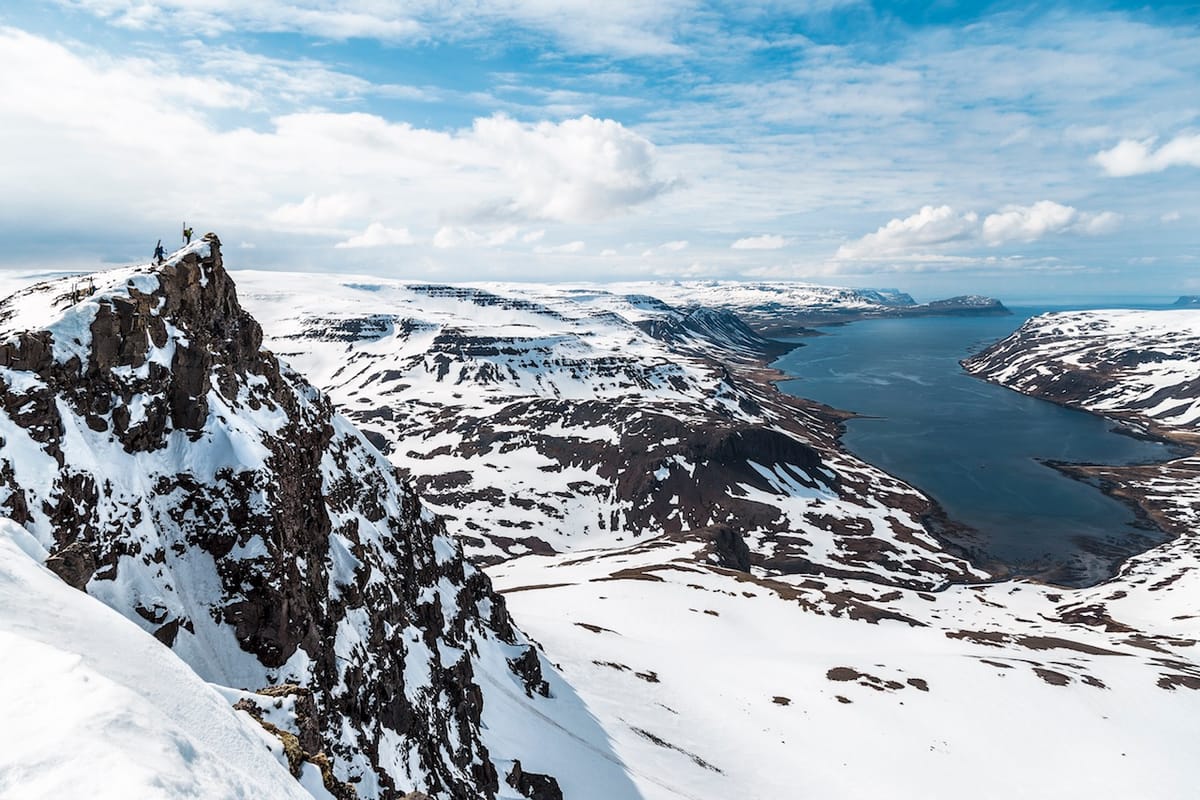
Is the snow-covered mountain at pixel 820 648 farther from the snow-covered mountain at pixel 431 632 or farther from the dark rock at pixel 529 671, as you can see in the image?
the dark rock at pixel 529 671

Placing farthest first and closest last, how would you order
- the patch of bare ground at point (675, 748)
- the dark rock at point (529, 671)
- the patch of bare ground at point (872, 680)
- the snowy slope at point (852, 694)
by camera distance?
the patch of bare ground at point (872, 680), the dark rock at point (529, 671), the snowy slope at point (852, 694), the patch of bare ground at point (675, 748)

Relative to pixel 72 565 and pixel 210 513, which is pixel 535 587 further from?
pixel 72 565

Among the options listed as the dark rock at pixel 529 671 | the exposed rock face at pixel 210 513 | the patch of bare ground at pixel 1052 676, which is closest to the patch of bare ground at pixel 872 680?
the patch of bare ground at pixel 1052 676

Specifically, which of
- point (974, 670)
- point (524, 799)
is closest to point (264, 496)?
point (524, 799)

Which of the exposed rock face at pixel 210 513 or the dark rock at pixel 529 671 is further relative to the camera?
the dark rock at pixel 529 671

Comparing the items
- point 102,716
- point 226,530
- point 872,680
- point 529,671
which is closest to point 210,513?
point 226,530

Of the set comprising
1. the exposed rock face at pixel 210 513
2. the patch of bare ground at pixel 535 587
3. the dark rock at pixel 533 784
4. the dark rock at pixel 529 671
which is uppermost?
the exposed rock face at pixel 210 513

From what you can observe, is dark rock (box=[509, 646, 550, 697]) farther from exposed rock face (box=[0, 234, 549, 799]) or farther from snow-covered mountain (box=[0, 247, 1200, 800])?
exposed rock face (box=[0, 234, 549, 799])

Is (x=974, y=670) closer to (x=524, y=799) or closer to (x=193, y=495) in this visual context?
(x=524, y=799)
